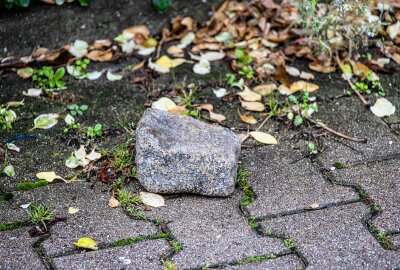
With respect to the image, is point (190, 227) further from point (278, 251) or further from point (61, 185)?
point (61, 185)

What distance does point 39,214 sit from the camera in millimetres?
2680

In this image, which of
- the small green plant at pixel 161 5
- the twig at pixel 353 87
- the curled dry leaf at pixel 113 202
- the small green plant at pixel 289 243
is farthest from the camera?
the small green plant at pixel 161 5

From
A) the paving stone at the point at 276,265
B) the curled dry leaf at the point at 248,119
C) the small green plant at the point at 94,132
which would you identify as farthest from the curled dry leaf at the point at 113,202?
the curled dry leaf at the point at 248,119

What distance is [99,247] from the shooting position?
254 centimetres

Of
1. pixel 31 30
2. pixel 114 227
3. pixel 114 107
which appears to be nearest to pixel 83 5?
pixel 31 30

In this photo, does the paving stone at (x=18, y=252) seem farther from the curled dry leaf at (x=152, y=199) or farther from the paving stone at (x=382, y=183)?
the paving stone at (x=382, y=183)

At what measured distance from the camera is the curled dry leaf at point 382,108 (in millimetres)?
3357

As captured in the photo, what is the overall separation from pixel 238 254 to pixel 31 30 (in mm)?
1871

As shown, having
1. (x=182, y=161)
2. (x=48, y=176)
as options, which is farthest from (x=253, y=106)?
(x=48, y=176)

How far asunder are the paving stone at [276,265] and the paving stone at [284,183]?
0.91 feet

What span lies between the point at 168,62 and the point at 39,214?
4.31 feet

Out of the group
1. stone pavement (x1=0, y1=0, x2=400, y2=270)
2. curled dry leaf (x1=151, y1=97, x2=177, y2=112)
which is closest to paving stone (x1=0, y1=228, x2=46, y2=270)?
stone pavement (x1=0, y1=0, x2=400, y2=270)

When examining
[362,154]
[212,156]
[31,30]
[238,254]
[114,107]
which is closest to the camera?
[238,254]

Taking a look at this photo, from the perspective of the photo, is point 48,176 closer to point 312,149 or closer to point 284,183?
point 284,183
